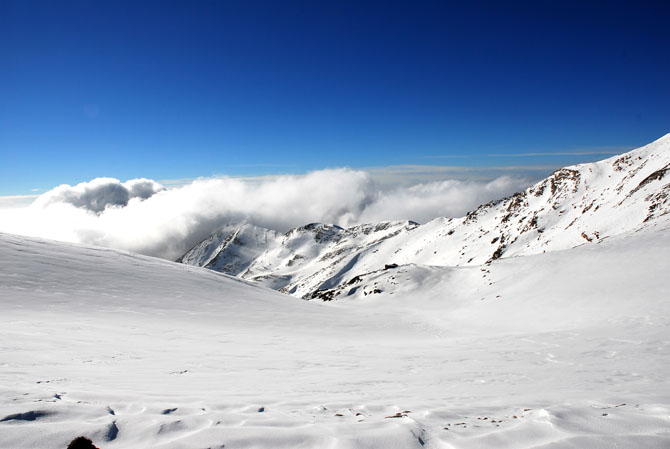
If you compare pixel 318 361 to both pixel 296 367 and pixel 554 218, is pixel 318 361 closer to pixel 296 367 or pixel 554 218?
pixel 296 367

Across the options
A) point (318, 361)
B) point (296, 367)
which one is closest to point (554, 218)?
point (318, 361)

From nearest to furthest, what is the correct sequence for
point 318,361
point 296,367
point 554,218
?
point 296,367, point 318,361, point 554,218

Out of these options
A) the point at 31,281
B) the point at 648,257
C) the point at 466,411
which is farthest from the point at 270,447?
the point at 648,257

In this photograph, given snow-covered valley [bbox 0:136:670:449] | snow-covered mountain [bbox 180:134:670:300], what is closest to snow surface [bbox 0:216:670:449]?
snow-covered valley [bbox 0:136:670:449]

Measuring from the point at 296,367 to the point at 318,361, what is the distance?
1324 mm

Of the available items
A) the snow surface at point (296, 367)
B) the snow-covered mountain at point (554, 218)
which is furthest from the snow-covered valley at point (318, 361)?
the snow-covered mountain at point (554, 218)

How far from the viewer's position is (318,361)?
11.7m

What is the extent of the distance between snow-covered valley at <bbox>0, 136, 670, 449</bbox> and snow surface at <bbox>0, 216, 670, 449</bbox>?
0.06 meters

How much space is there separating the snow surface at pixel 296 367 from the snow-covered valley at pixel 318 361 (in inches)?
2.2

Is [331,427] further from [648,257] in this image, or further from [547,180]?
[547,180]

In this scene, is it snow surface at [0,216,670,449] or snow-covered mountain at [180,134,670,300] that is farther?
snow-covered mountain at [180,134,670,300]

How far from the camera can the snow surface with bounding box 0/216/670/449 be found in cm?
460

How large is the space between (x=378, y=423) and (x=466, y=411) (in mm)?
1997

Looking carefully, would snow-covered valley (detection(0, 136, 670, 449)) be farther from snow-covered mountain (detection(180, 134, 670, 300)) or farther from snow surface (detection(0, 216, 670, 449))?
snow-covered mountain (detection(180, 134, 670, 300))
